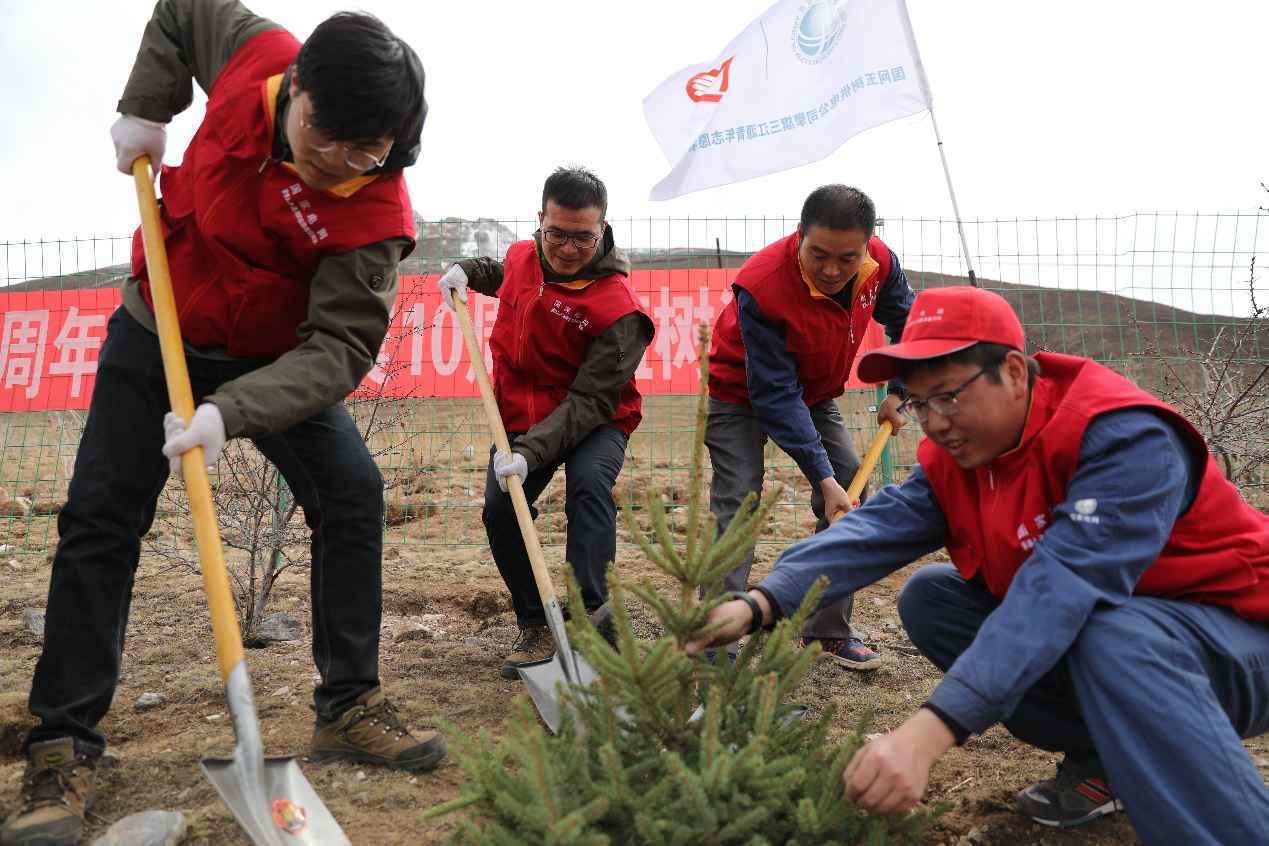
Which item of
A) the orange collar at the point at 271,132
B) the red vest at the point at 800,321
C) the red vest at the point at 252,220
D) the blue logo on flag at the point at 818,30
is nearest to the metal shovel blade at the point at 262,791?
the red vest at the point at 252,220

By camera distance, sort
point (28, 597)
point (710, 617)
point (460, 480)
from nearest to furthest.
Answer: point (710, 617) → point (28, 597) → point (460, 480)

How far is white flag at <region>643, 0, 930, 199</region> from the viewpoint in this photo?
17.4 ft

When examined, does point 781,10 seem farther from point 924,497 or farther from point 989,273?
point 924,497

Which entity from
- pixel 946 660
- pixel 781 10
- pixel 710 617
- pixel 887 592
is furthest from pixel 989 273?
pixel 710 617

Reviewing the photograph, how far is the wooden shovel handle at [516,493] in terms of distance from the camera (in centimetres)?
291

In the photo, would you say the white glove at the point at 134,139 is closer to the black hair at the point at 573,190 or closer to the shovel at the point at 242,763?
the shovel at the point at 242,763

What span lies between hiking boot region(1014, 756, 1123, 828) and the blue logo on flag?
425 centimetres

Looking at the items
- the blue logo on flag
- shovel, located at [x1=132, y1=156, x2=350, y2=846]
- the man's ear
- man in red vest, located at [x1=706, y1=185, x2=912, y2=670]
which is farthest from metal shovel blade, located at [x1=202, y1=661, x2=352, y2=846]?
the blue logo on flag

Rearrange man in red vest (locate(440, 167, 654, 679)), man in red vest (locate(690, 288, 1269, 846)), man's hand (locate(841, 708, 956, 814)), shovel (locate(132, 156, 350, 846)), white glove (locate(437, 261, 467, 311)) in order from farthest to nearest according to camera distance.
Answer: white glove (locate(437, 261, 467, 311)) → man in red vest (locate(440, 167, 654, 679)) → shovel (locate(132, 156, 350, 846)) → man in red vest (locate(690, 288, 1269, 846)) → man's hand (locate(841, 708, 956, 814))

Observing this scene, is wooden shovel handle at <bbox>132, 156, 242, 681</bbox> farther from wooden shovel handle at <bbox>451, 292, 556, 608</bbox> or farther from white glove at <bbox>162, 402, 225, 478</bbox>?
wooden shovel handle at <bbox>451, 292, 556, 608</bbox>

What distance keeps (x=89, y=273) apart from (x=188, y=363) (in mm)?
5369

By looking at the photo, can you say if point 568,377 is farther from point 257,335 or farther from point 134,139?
point 134,139

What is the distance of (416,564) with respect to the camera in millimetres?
5410

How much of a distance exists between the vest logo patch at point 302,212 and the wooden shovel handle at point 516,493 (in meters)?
1.06
